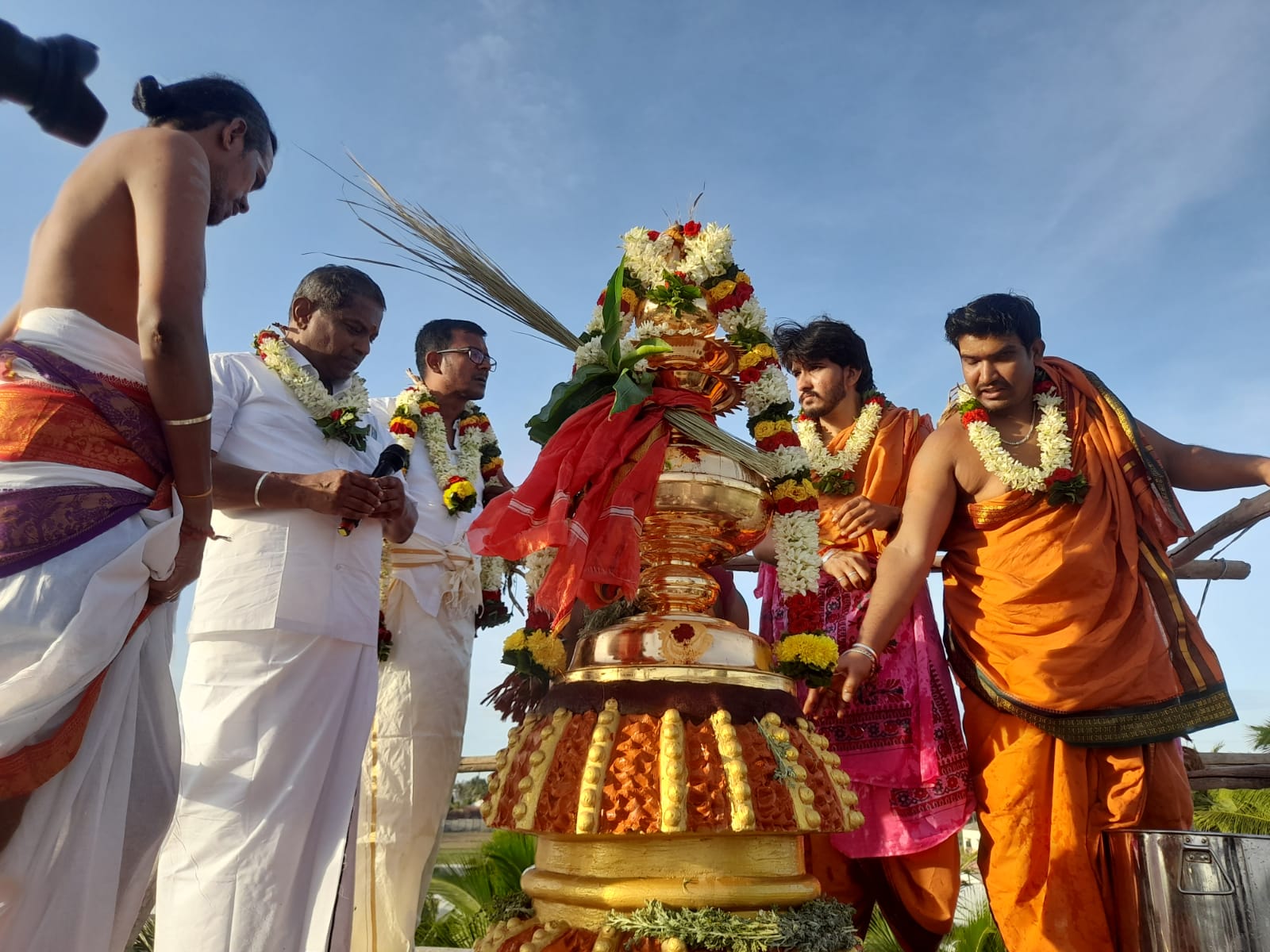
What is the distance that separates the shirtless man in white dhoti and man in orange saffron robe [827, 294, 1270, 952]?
189 cm

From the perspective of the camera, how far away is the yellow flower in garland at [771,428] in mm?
2537

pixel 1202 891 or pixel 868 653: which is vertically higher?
pixel 868 653

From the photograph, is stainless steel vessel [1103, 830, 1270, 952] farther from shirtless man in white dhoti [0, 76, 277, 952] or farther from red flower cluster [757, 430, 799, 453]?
shirtless man in white dhoti [0, 76, 277, 952]

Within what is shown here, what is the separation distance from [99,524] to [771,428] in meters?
1.64

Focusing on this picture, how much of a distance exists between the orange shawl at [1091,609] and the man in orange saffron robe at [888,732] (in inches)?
8.4

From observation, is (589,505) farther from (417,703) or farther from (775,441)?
(417,703)

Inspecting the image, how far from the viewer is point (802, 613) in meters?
2.46

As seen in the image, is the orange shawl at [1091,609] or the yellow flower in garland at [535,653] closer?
the yellow flower in garland at [535,653]

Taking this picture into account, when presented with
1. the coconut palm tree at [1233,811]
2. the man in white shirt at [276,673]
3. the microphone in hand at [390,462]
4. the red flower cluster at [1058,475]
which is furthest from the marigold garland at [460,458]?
the coconut palm tree at [1233,811]

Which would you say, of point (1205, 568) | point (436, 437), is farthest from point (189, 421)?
point (1205, 568)

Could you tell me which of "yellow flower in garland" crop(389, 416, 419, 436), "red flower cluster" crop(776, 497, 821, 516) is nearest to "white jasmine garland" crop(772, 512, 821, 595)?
"red flower cluster" crop(776, 497, 821, 516)

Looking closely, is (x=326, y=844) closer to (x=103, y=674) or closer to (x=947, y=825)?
(x=103, y=674)

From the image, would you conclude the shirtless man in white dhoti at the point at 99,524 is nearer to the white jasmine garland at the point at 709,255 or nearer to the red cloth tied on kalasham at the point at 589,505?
the red cloth tied on kalasham at the point at 589,505

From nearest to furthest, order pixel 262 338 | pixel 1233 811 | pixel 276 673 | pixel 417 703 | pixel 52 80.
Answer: pixel 52 80
pixel 276 673
pixel 262 338
pixel 417 703
pixel 1233 811
